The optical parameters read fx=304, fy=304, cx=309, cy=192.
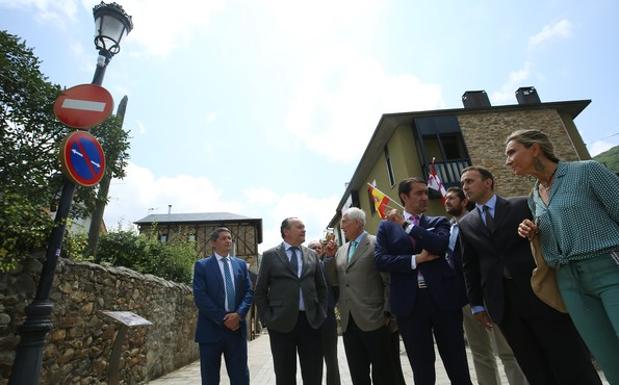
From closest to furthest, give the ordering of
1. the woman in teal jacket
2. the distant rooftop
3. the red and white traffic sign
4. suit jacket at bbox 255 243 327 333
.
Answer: the woman in teal jacket, suit jacket at bbox 255 243 327 333, the red and white traffic sign, the distant rooftop

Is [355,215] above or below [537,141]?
below

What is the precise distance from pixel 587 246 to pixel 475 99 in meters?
15.1

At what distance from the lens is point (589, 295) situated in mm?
1690

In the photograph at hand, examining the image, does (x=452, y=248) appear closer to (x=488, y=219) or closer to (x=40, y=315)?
(x=488, y=219)

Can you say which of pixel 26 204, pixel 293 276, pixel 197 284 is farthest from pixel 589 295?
pixel 26 204

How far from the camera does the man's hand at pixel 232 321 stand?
319 centimetres

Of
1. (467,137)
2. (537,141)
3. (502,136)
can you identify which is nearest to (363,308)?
(537,141)

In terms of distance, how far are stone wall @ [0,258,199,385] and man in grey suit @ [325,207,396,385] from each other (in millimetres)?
3031

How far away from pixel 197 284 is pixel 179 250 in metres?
6.48

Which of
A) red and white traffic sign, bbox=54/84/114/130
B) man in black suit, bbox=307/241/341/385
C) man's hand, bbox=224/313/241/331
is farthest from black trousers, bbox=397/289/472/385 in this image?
red and white traffic sign, bbox=54/84/114/130

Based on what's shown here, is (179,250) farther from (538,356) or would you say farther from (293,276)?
(538,356)

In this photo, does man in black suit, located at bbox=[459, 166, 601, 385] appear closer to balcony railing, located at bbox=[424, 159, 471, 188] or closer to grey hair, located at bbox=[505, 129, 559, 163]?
grey hair, located at bbox=[505, 129, 559, 163]

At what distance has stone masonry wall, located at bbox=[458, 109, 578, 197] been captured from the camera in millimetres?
11891

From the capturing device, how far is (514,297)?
2.03m
